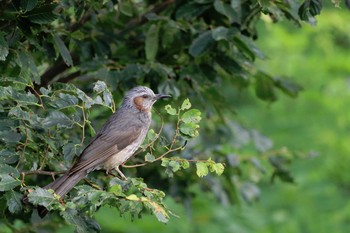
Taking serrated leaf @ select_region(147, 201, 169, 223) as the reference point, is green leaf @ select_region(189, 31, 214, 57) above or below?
below

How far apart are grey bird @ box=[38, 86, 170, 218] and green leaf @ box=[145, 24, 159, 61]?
0.28m

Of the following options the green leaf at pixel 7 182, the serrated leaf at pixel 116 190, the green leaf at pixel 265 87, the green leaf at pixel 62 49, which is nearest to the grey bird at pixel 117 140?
the green leaf at pixel 7 182

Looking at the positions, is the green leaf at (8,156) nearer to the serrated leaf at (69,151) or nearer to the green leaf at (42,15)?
the serrated leaf at (69,151)

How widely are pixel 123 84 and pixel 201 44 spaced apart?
572 mm

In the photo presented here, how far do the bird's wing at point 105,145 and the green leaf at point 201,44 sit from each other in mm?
596

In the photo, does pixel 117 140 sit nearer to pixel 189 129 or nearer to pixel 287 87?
pixel 189 129

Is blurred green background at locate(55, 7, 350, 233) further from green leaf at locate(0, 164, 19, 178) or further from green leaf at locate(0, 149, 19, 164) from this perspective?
green leaf at locate(0, 164, 19, 178)

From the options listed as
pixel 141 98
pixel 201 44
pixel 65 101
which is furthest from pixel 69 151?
pixel 201 44

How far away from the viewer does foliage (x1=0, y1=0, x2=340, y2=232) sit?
4535mm

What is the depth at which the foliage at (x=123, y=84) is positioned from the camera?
14.9ft

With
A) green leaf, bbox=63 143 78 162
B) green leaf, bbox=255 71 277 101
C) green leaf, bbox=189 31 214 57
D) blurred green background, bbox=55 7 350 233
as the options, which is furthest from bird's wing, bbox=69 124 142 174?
blurred green background, bbox=55 7 350 233

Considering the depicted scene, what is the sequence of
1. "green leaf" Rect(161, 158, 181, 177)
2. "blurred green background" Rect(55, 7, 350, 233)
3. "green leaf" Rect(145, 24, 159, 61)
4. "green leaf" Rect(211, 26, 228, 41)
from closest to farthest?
"green leaf" Rect(161, 158, 181, 177) < "green leaf" Rect(211, 26, 228, 41) < "green leaf" Rect(145, 24, 159, 61) < "blurred green background" Rect(55, 7, 350, 233)

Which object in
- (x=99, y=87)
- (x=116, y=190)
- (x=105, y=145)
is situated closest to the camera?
(x=116, y=190)

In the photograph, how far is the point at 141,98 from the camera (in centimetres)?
588
